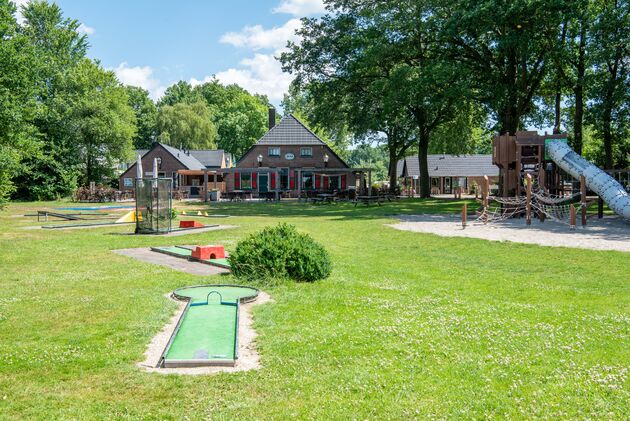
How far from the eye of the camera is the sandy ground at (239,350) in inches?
212

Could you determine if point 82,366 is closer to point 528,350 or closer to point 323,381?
point 323,381

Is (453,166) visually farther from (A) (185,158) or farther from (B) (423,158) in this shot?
(A) (185,158)

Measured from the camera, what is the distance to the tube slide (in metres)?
21.1

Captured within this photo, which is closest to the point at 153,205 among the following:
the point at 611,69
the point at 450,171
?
the point at 611,69

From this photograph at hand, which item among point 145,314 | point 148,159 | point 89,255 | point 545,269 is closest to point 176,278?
point 145,314

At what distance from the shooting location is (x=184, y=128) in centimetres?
7094

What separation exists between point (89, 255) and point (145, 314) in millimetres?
6365

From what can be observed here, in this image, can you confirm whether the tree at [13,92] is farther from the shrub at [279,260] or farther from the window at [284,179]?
the window at [284,179]

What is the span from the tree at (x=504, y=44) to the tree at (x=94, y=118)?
31.4m

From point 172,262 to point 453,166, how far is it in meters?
58.1

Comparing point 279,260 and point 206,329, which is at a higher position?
point 279,260

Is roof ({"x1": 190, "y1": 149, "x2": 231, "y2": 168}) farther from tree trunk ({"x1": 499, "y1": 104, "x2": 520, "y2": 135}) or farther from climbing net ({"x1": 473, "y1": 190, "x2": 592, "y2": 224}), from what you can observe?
climbing net ({"x1": 473, "y1": 190, "x2": 592, "y2": 224})

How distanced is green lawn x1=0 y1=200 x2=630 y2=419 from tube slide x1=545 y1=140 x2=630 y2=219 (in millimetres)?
11265

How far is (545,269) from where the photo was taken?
36.2 ft
